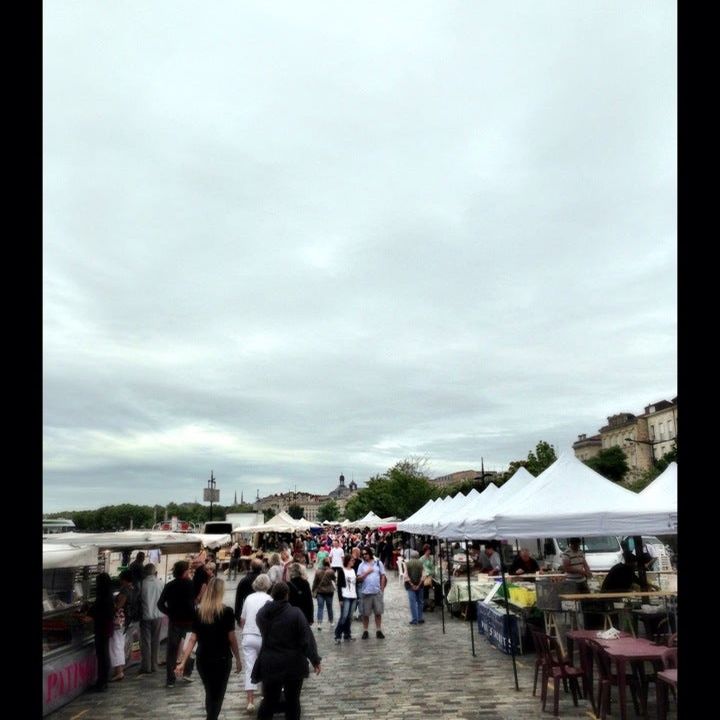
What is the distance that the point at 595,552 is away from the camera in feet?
77.4

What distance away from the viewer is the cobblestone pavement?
344 inches

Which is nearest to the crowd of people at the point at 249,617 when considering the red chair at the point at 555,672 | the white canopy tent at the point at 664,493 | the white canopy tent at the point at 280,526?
the white canopy tent at the point at 664,493

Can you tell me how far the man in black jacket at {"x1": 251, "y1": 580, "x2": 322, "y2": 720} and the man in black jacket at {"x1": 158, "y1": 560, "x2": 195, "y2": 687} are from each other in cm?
395

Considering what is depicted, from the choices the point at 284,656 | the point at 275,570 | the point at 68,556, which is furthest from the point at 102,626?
the point at 284,656

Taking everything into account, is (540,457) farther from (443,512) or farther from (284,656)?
(284,656)

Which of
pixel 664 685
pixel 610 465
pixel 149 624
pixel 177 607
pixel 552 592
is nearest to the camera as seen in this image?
pixel 664 685

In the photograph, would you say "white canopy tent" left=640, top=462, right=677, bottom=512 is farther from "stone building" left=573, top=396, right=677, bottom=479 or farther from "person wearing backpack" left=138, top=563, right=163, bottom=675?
"stone building" left=573, top=396, right=677, bottom=479

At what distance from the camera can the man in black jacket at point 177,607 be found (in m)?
10.8

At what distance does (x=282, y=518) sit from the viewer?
1700 inches

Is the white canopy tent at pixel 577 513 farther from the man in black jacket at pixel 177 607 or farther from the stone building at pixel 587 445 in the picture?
the stone building at pixel 587 445

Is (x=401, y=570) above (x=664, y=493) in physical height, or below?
below

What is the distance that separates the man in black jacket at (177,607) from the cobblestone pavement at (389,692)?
17.7 inches

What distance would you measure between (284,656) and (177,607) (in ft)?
14.4
